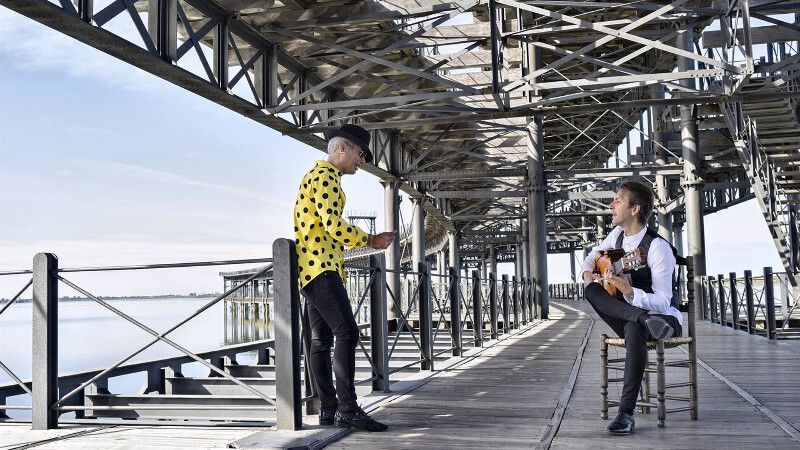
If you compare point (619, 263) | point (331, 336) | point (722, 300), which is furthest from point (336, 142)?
point (722, 300)

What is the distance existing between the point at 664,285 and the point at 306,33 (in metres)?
9.22

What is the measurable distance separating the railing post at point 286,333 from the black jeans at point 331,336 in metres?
0.14

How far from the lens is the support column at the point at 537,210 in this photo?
20.1 metres

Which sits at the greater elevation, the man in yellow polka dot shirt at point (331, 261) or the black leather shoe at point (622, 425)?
the man in yellow polka dot shirt at point (331, 261)

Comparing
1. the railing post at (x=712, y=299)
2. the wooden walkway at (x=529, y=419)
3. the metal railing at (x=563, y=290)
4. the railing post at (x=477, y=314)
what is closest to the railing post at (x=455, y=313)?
the railing post at (x=477, y=314)

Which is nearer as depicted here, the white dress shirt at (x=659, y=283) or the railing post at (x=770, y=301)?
the white dress shirt at (x=659, y=283)

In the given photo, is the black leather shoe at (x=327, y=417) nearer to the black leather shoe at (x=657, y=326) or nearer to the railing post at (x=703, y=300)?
the black leather shoe at (x=657, y=326)

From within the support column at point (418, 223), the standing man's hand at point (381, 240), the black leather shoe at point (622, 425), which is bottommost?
the black leather shoe at point (622, 425)

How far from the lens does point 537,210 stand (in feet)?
67.7

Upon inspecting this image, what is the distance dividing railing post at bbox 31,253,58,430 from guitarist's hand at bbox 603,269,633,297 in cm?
333

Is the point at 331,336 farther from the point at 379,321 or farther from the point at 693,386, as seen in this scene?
the point at 693,386

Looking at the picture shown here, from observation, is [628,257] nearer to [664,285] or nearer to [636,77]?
[664,285]

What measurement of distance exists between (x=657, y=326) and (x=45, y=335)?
362cm

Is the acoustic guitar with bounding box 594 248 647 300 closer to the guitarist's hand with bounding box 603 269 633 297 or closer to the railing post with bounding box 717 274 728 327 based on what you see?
the guitarist's hand with bounding box 603 269 633 297
